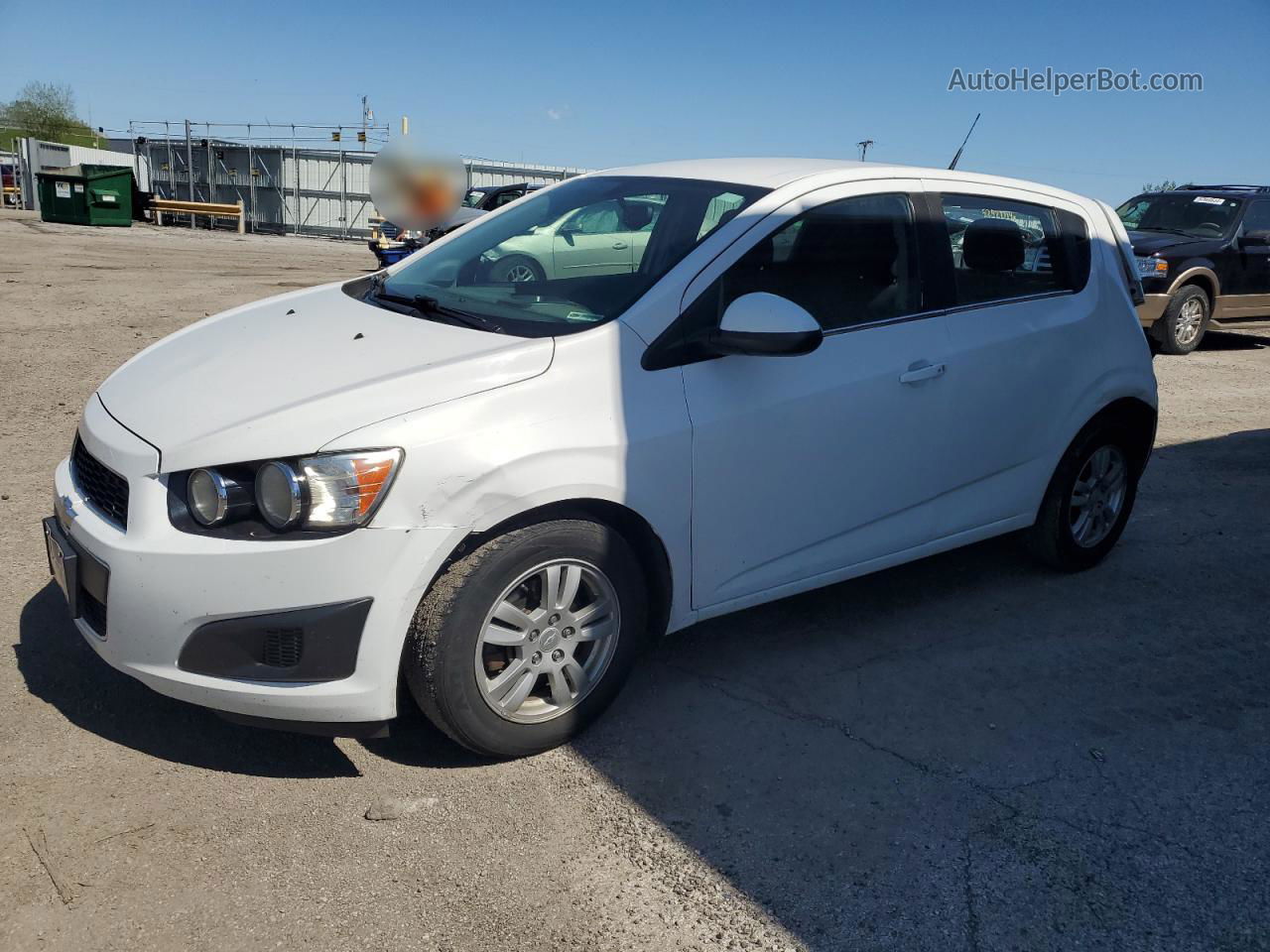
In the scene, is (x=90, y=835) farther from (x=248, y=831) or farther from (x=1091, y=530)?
(x=1091, y=530)

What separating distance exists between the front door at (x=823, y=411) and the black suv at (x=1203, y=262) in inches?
361

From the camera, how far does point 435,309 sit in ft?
11.9

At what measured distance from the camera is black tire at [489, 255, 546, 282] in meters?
3.92

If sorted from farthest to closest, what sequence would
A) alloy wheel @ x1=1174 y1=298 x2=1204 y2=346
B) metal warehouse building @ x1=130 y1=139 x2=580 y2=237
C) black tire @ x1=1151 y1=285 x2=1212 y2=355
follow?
metal warehouse building @ x1=130 y1=139 x2=580 y2=237, alloy wheel @ x1=1174 y1=298 x2=1204 y2=346, black tire @ x1=1151 y1=285 x2=1212 y2=355

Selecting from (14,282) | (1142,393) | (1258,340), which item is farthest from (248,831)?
(1258,340)

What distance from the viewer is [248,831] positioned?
9.34 ft

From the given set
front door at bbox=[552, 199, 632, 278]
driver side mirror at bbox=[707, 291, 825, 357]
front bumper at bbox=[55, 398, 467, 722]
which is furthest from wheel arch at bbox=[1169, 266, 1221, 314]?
front bumper at bbox=[55, 398, 467, 722]

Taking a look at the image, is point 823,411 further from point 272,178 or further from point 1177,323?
point 272,178

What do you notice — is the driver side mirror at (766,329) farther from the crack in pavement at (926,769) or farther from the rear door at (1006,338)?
the crack in pavement at (926,769)

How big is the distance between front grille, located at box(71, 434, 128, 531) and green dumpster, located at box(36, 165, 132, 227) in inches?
1097

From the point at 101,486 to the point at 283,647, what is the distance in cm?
78

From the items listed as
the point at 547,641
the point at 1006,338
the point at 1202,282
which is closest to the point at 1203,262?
the point at 1202,282

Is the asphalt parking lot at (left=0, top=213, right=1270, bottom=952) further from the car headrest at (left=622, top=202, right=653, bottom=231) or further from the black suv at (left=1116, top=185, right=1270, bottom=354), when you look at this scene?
the black suv at (left=1116, top=185, right=1270, bottom=354)

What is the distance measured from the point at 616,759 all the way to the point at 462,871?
678mm
